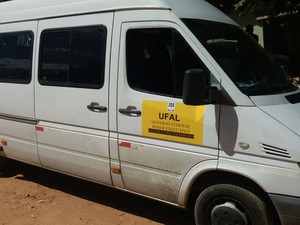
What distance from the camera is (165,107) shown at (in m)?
3.98

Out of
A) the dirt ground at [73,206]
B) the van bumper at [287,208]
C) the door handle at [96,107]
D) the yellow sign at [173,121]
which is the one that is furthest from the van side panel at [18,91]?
the van bumper at [287,208]

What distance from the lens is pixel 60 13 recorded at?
4.93 m

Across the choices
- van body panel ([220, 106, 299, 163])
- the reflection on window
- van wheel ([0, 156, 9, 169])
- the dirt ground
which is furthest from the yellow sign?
van wheel ([0, 156, 9, 169])

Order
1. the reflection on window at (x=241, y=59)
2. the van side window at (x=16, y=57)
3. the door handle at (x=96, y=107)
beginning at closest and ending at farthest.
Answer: the reflection on window at (x=241, y=59), the door handle at (x=96, y=107), the van side window at (x=16, y=57)

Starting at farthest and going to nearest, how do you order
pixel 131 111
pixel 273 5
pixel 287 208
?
pixel 273 5 → pixel 131 111 → pixel 287 208

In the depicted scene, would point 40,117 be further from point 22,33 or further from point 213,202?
point 213,202

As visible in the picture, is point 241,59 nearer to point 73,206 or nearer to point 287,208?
point 287,208

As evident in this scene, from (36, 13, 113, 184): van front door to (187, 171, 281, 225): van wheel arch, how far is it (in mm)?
1048

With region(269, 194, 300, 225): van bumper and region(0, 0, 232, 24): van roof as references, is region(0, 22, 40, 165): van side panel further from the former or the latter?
region(269, 194, 300, 225): van bumper

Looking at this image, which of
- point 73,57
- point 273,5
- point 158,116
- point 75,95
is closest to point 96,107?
point 75,95

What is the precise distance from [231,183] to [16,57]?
3.34 m

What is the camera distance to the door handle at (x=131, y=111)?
4.19 m

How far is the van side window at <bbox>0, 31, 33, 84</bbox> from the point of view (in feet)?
17.8

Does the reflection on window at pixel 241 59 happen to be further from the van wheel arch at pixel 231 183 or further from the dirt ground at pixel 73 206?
the dirt ground at pixel 73 206
